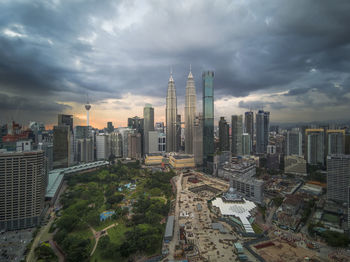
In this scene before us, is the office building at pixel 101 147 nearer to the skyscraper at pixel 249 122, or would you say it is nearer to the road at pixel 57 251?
the road at pixel 57 251

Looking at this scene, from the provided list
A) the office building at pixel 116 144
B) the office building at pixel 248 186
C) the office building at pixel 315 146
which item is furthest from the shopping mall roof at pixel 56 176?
the office building at pixel 315 146

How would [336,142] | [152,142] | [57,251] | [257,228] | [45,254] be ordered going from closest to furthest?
[45,254], [57,251], [257,228], [336,142], [152,142]

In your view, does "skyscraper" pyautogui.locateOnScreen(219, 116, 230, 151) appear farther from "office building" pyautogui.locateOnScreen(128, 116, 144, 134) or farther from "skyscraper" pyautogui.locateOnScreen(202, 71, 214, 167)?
"office building" pyautogui.locateOnScreen(128, 116, 144, 134)

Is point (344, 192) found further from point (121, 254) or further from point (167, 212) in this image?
point (121, 254)

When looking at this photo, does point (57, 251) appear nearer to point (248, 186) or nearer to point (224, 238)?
point (224, 238)

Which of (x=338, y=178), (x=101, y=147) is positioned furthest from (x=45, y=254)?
(x=101, y=147)
